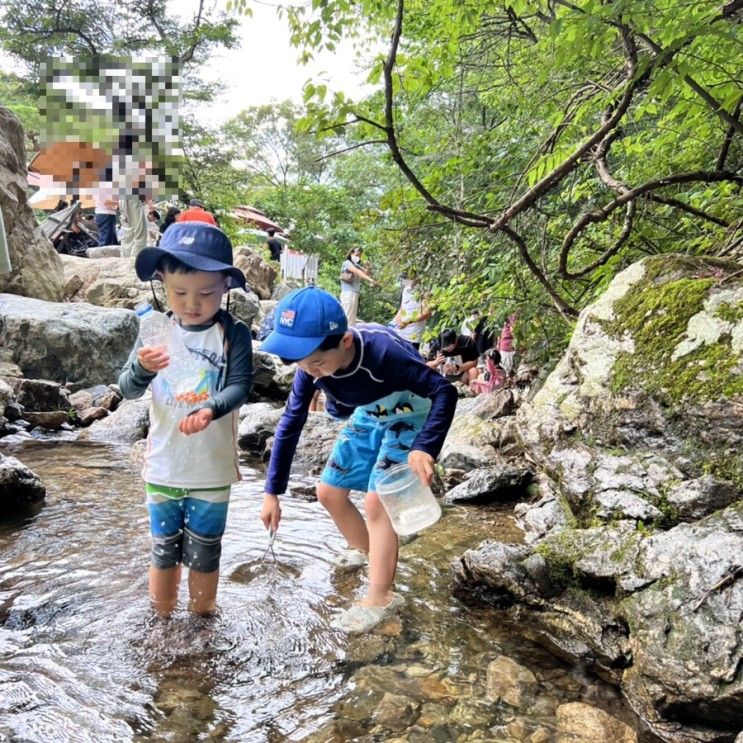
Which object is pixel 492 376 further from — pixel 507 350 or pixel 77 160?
pixel 77 160

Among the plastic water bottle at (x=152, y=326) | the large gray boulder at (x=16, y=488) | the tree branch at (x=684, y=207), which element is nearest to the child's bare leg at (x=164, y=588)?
the plastic water bottle at (x=152, y=326)

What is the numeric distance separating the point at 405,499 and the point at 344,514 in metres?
0.43

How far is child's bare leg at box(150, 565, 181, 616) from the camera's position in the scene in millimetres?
2574

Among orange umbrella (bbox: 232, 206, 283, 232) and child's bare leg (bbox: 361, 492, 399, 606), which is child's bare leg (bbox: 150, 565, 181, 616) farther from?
orange umbrella (bbox: 232, 206, 283, 232)

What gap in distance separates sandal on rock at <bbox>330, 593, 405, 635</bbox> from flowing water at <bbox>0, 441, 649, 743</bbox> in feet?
0.16

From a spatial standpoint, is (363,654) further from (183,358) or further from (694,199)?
(694,199)

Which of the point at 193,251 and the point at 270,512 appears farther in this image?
the point at 270,512

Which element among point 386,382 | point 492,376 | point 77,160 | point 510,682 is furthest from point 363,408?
point 492,376

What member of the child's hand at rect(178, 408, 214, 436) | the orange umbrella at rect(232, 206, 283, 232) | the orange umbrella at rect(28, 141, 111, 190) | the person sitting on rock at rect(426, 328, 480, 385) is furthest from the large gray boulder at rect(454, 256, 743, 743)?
the orange umbrella at rect(232, 206, 283, 232)

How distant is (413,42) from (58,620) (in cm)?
612

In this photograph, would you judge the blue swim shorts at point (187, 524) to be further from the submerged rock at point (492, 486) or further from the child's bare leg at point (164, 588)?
the submerged rock at point (492, 486)

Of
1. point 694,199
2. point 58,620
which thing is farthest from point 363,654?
point 694,199

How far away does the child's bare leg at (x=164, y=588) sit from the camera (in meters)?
2.57

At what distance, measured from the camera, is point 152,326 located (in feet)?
8.13
